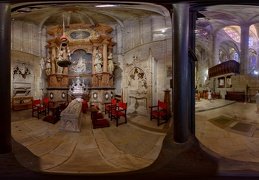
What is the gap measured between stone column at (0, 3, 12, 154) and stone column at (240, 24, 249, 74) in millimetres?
2021

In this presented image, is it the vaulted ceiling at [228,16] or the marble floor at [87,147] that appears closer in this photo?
the marble floor at [87,147]

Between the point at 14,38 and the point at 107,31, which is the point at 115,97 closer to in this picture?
the point at 107,31

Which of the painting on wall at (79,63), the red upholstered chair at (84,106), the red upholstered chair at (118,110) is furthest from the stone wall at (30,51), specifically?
the red upholstered chair at (118,110)

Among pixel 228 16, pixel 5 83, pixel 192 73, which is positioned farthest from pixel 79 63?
pixel 228 16

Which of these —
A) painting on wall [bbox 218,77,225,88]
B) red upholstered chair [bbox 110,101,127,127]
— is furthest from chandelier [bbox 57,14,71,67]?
painting on wall [bbox 218,77,225,88]

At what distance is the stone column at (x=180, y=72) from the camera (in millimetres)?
1411

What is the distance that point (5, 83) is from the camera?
1415 millimetres

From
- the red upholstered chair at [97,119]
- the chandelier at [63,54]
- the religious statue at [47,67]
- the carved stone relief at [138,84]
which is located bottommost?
the red upholstered chair at [97,119]

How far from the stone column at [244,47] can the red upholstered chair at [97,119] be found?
1289mm

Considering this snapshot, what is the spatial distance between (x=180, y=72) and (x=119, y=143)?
0.77m

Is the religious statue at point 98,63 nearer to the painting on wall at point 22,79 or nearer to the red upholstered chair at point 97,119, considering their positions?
the red upholstered chair at point 97,119

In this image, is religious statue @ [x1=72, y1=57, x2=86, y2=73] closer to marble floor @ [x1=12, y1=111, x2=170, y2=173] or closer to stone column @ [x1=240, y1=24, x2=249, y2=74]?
marble floor @ [x1=12, y1=111, x2=170, y2=173]

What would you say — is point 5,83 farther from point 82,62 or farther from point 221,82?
point 221,82

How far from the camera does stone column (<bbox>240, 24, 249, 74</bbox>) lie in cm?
151
